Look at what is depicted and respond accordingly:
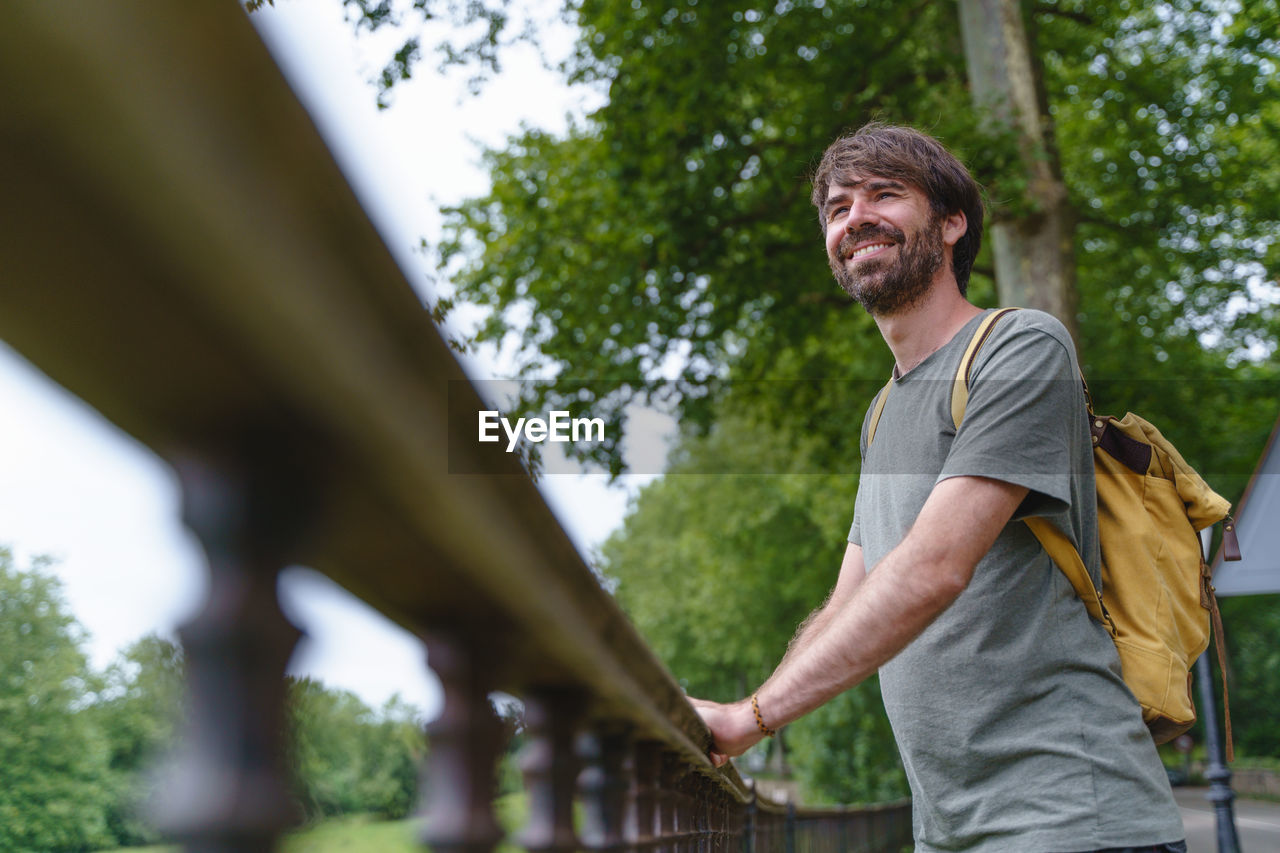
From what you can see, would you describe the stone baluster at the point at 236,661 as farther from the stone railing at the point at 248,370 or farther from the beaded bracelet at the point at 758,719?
the beaded bracelet at the point at 758,719

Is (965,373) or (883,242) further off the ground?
(883,242)

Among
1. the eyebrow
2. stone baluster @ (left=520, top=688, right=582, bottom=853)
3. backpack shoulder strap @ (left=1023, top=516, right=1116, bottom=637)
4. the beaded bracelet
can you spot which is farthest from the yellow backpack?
stone baluster @ (left=520, top=688, right=582, bottom=853)

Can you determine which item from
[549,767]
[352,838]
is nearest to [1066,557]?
[549,767]

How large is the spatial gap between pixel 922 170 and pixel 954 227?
152 mm

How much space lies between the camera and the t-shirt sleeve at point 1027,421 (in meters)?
1.67

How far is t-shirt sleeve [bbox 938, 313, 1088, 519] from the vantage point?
1.67m

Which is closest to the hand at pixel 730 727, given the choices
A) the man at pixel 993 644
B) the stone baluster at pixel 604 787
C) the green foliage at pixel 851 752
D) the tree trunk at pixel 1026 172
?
the man at pixel 993 644

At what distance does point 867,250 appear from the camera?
2178 millimetres

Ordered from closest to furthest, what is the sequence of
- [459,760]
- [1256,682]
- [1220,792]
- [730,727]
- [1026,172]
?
[459,760] → [730,727] → [1220,792] → [1026,172] → [1256,682]

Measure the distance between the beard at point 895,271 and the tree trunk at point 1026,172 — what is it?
19.1 ft

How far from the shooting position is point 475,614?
0.68m

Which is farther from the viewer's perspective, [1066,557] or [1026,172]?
[1026,172]

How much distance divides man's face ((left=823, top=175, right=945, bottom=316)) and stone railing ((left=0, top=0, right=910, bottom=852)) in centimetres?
154

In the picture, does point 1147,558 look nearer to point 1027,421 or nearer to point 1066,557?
point 1066,557
